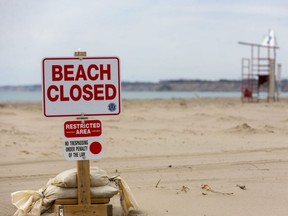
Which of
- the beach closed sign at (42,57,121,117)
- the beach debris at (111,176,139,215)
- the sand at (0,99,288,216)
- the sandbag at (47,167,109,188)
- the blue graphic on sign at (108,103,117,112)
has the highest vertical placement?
the beach closed sign at (42,57,121,117)

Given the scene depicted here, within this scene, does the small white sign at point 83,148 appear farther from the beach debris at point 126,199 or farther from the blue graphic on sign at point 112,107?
the beach debris at point 126,199

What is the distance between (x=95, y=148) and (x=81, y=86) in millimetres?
639

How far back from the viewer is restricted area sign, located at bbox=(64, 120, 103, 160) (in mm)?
5711

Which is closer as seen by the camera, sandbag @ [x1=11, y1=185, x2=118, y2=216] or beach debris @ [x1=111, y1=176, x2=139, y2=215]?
sandbag @ [x1=11, y1=185, x2=118, y2=216]

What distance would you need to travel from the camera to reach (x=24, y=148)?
454 inches

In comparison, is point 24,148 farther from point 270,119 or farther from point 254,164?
point 270,119

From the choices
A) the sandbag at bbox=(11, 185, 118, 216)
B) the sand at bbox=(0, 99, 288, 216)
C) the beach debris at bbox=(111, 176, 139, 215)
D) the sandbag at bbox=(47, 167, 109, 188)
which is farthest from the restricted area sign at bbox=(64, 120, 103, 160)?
the beach debris at bbox=(111, 176, 139, 215)

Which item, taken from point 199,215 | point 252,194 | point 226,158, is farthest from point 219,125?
point 199,215

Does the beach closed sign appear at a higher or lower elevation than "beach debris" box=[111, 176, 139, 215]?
higher

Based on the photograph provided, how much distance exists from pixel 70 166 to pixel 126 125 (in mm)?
6763

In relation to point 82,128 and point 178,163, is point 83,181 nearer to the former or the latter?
point 82,128

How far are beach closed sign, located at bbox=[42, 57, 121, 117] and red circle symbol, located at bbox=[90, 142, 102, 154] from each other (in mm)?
303

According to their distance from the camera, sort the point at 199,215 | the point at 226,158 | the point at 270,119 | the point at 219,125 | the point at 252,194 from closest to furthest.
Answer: the point at 199,215 < the point at 252,194 < the point at 226,158 < the point at 219,125 < the point at 270,119

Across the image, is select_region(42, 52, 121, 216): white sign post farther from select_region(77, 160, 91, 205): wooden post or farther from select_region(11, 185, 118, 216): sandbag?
select_region(11, 185, 118, 216): sandbag
